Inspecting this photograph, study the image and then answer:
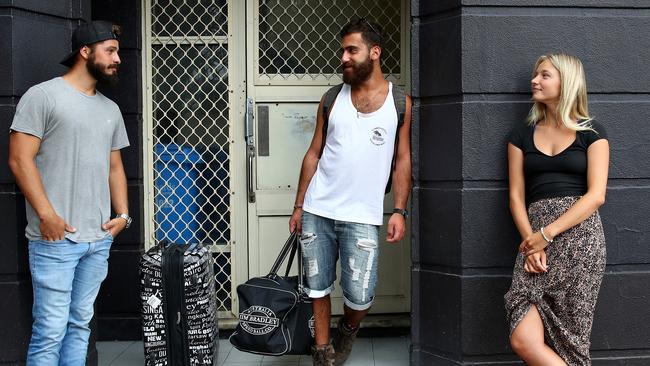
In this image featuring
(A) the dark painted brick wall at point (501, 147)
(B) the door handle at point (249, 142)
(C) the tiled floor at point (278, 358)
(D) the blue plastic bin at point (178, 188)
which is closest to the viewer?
(A) the dark painted brick wall at point (501, 147)

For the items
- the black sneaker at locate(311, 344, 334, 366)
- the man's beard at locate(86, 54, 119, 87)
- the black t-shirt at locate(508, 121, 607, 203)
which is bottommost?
the black sneaker at locate(311, 344, 334, 366)

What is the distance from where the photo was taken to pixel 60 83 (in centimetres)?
462

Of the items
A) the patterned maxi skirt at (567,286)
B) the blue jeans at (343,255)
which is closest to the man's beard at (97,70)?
the blue jeans at (343,255)

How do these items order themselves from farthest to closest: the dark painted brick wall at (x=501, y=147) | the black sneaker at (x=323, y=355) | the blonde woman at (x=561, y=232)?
the black sneaker at (x=323, y=355) → the dark painted brick wall at (x=501, y=147) → the blonde woman at (x=561, y=232)

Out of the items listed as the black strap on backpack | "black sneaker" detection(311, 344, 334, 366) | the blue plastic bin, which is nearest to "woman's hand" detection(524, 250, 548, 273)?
the black strap on backpack

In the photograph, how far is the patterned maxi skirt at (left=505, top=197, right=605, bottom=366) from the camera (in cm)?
446

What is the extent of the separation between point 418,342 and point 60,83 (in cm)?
265

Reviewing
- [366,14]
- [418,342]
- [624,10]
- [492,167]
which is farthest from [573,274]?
[366,14]

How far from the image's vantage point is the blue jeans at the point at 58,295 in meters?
4.54

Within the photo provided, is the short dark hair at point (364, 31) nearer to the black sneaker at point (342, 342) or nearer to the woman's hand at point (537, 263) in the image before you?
the woman's hand at point (537, 263)

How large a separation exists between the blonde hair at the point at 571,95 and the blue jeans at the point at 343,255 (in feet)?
4.52

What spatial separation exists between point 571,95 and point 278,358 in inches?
106

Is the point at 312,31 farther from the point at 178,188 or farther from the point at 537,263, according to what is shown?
the point at 537,263

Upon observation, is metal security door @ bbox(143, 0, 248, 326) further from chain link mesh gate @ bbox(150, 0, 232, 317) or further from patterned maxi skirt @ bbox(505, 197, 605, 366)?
patterned maxi skirt @ bbox(505, 197, 605, 366)
